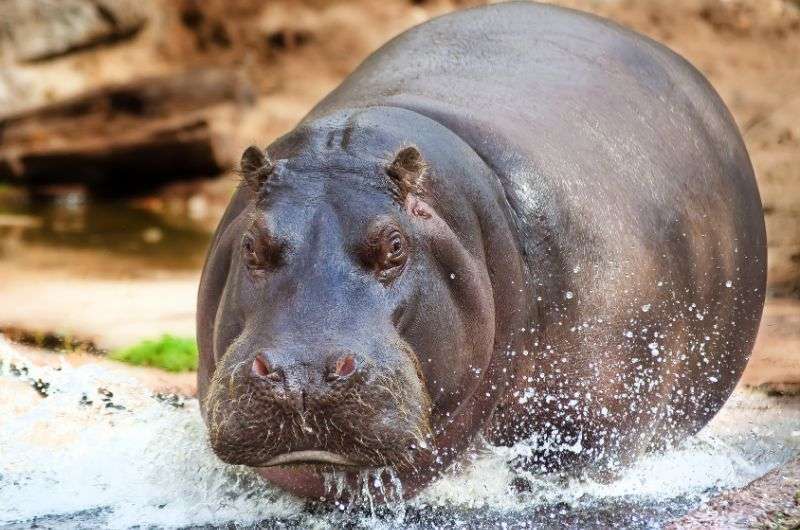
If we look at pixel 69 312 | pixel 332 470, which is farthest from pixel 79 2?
pixel 332 470

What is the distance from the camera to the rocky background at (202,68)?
496 inches

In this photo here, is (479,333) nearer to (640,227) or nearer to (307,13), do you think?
(640,227)

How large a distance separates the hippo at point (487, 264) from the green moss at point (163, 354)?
1.93 metres

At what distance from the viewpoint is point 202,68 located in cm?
1449

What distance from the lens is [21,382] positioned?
5.98 meters

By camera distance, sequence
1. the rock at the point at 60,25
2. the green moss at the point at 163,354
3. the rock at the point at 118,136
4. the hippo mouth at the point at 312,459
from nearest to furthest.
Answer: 1. the hippo mouth at the point at 312,459
2. the green moss at the point at 163,354
3. the rock at the point at 118,136
4. the rock at the point at 60,25

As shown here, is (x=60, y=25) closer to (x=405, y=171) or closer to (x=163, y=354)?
(x=163, y=354)

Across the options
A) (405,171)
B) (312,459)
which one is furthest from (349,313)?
(405,171)

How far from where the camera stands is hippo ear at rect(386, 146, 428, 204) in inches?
165

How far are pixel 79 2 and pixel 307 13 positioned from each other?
96.5 inches

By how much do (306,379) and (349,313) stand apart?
26 cm

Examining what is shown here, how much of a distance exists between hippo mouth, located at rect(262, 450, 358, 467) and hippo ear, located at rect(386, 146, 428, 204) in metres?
0.83

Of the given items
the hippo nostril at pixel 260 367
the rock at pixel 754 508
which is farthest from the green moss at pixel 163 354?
the rock at pixel 754 508

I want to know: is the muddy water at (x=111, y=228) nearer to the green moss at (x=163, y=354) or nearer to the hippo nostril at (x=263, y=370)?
the green moss at (x=163, y=354)
